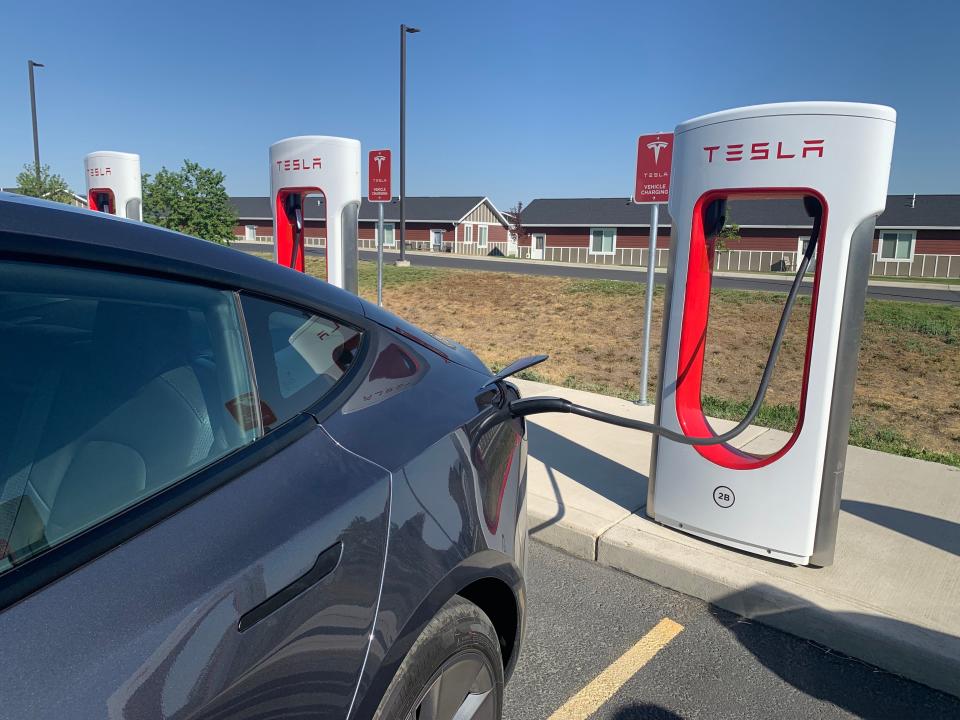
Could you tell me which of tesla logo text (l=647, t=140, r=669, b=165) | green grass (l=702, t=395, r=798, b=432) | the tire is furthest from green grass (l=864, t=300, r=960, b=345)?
the tire

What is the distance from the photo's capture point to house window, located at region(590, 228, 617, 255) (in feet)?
174

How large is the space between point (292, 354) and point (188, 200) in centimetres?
1518

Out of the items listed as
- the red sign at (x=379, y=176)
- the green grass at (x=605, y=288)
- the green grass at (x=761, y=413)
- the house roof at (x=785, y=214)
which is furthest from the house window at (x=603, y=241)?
the green grass at (x=761, y=413)

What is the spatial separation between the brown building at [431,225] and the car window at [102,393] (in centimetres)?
5708

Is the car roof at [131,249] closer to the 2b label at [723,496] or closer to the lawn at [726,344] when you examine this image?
the 2b label at [723,496]

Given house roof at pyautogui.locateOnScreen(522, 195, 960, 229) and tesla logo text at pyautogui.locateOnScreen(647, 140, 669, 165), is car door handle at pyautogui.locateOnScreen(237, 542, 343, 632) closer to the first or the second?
tesla logo text at pyautogui.locateOnScreen(647, 140, 669, 165)

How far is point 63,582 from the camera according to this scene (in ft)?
3.65

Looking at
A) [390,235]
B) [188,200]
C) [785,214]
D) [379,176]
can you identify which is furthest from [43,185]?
[390,235]

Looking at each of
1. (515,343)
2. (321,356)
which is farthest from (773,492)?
(515,343)

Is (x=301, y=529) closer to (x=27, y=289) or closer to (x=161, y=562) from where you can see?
(x=161, y=562)

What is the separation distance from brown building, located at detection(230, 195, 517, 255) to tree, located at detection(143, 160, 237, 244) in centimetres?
4182

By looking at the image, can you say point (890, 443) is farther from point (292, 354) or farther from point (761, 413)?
point (292, 354)

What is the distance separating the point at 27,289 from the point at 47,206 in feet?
0.68

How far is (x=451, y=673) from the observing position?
177 centimetres
